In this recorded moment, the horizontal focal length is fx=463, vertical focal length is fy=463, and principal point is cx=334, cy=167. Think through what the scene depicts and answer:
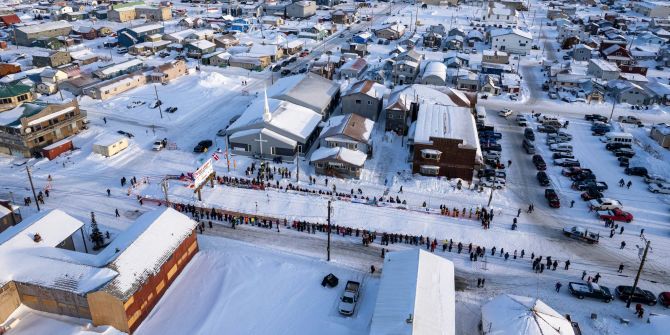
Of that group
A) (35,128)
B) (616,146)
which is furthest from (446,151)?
(35,128)

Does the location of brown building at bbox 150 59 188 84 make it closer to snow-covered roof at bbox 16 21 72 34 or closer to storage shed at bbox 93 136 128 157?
storage shed at bbox 93 136 128 157

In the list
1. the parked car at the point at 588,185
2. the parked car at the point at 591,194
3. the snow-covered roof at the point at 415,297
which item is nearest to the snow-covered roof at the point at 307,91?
the parked car at the point at 588,185

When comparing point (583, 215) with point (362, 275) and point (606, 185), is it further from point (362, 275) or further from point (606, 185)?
point (362, 275)

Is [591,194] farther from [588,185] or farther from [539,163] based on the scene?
[539,163]

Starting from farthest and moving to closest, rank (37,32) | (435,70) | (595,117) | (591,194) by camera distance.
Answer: (37,32)
(435,70)
(595,117)
(591,194)

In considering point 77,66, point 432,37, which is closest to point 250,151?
point 77,66

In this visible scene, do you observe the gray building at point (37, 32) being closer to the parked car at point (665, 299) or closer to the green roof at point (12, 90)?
the green roof at point (12, 90)
